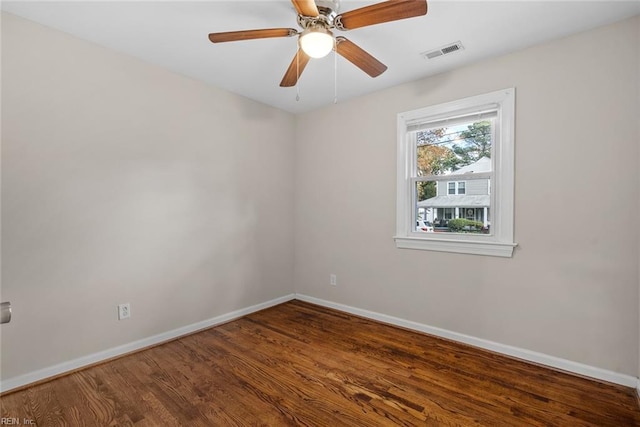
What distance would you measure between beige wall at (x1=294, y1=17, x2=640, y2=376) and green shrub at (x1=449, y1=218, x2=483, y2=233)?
10.1 inches

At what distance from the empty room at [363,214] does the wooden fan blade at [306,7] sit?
14 mm

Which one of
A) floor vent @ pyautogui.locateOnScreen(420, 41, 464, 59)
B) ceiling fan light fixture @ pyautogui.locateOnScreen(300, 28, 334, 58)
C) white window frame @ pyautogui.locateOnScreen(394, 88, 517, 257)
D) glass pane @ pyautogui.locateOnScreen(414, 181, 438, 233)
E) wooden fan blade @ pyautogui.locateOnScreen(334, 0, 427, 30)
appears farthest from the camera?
glass pane @ pyautogui.locateOnScreen(414, 181, 438, 233)

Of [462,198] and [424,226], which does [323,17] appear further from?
[424,226]

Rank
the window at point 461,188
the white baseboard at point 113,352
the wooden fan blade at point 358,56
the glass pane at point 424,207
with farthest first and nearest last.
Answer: the glass pane at point 424,207 → the window at point 461,188 → the white baseboard at point 113,352 → the wooden fan blade at point 358,56

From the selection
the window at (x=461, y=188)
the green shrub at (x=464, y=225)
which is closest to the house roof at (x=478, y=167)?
the window at (x=461, y=188)

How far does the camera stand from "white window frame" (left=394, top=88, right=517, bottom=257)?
8.09 ft

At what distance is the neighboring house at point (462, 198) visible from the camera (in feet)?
8.84

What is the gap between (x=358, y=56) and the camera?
203cm

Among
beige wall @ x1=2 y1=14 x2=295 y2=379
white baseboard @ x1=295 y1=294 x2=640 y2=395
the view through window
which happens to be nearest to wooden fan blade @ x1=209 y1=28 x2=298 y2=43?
beige wall @ x1=2 y1=14 x2=295 y2=379

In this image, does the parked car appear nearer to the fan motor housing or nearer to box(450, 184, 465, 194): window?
box(450, 184, 465, 194): window

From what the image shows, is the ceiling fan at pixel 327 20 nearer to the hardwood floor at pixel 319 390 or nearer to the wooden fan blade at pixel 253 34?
the wooden fan blade at pixel 253 34

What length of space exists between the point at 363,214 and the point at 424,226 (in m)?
0.67

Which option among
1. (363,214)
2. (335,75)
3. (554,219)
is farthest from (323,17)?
(554,219)

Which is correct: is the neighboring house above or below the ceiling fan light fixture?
below
